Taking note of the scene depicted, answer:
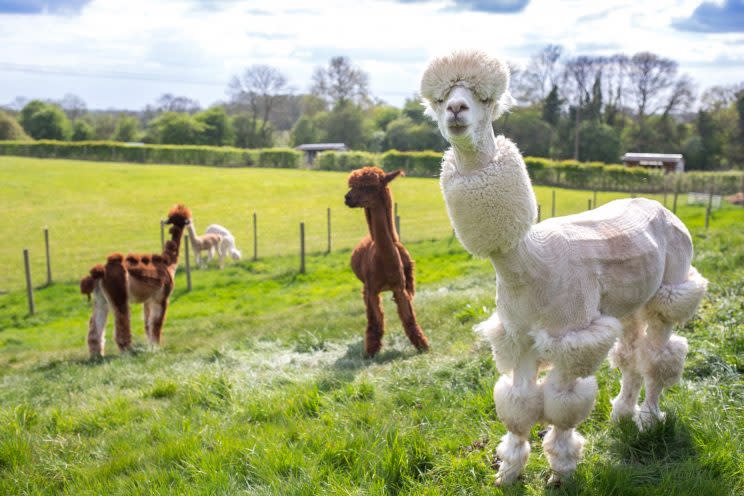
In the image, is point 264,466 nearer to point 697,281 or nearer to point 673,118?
point 697,281

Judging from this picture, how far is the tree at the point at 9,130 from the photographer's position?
58406 mm

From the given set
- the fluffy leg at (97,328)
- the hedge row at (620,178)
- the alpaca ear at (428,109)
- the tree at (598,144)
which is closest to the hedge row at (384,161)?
the hedge row at (620,178)

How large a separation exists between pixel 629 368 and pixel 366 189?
3998 mm

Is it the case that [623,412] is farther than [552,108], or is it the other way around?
[552,108]

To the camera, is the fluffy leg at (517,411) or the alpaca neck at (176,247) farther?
the alpaca neck at (176,247)

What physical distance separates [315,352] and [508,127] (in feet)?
108

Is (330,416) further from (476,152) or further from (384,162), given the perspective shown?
(384,162)

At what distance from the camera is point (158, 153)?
2085 inches

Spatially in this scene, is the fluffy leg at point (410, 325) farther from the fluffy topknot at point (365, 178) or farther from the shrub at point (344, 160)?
the shrub at point (344, 160)

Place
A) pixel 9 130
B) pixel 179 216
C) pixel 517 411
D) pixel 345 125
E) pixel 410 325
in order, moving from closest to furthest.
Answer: pixel 517 411 → pixel 410 325 → pixel 179 216 → pixel 345 125 → pixel 9 130

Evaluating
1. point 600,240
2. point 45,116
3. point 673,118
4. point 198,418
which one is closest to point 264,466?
point 198,418

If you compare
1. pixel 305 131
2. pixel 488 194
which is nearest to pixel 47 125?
pixel 305 131

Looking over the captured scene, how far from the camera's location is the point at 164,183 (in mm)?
38969

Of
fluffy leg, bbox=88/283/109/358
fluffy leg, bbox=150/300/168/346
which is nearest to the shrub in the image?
fluffy leg, bbox=150/300/168/346
